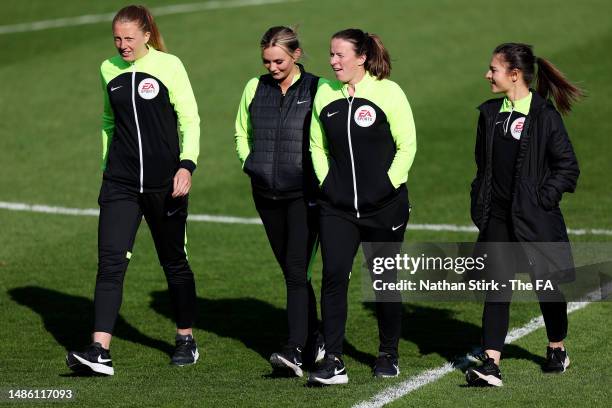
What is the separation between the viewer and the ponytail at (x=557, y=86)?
795cm

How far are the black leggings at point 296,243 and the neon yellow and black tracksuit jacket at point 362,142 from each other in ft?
1.47

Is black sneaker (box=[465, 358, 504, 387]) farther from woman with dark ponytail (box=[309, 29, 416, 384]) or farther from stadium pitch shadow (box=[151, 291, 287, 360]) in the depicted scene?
stadium pitch shadow (box=[151, 291, 287, 360])

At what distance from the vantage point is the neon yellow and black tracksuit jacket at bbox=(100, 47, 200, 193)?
8.29m

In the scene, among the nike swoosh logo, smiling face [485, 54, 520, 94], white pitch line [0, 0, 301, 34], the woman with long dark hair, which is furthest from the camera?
white pitch line [0, 0, 301, 34]

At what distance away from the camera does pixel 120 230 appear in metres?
8.37

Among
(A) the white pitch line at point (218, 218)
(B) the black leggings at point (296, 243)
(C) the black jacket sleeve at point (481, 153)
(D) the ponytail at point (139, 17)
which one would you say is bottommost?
(A) the white pitch line at point (218, 218)

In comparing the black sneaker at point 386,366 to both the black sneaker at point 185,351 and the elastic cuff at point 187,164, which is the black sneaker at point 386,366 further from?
the elastic cuff at point 187,164

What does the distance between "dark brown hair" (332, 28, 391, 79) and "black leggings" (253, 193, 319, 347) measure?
105 centimetres

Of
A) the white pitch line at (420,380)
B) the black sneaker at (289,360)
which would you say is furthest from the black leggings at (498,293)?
the black sneaker at (289,360)

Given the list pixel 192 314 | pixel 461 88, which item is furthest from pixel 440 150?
pixel 192 314

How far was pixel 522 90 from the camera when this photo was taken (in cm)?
785

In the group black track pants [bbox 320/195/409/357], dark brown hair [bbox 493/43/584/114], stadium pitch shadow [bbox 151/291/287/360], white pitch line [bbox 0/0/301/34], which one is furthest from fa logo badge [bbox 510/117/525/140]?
white pitch line [bbox 0/0/301/34]

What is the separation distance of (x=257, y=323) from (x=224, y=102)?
9586 mm

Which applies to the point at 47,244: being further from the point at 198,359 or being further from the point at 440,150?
the point at 440,150
